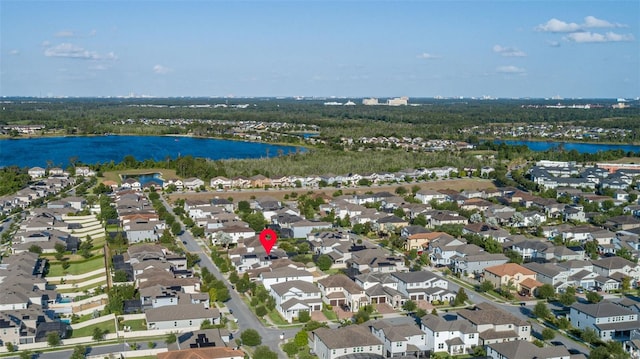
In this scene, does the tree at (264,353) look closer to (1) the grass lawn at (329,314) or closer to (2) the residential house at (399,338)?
(2) the residential house at (399,338)

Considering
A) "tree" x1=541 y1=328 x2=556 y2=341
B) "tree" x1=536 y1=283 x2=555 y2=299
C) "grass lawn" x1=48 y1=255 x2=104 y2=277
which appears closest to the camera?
"tree" x1=541 y1=328 x2=556 y2=341

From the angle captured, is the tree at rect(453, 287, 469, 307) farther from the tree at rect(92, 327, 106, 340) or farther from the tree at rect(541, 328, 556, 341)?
the tree at rect(92, 327, 106, 340)

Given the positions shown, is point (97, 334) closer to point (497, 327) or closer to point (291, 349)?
point (291, 349)

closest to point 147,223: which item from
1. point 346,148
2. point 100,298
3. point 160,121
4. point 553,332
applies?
point 100,298

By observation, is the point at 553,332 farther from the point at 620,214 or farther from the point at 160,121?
the point at 160,121

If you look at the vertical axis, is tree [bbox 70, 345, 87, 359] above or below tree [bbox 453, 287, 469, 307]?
above

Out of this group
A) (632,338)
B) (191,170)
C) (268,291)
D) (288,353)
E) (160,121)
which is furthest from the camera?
(160,121)

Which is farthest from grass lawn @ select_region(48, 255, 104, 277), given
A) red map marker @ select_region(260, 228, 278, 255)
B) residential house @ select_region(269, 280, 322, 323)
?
residential house @ select_region(269, 280, 322, 323)
